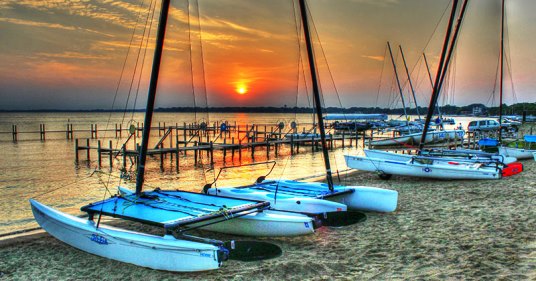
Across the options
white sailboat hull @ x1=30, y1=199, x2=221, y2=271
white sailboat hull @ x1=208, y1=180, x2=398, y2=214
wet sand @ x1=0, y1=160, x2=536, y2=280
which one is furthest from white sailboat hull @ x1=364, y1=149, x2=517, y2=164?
white sailboat hull @ x1=30, y1=199, x2=221, y2=271

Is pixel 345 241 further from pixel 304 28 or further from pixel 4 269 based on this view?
pixel 4 269

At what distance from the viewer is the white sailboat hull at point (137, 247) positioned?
7.49 m

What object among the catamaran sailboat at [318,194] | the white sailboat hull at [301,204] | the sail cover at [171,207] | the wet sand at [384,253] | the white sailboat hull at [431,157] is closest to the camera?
the wet sand at [384,253]

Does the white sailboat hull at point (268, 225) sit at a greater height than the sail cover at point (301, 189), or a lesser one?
lesser

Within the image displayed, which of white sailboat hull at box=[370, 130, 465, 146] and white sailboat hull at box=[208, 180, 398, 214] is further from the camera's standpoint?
white sailboat hull at box=[370, 130, 465, 146]

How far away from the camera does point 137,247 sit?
801 cm

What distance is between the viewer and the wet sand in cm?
730

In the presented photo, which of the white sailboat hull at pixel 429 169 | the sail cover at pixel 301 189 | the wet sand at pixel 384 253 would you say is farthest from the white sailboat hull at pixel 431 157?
the sail cover at pixel 301 189

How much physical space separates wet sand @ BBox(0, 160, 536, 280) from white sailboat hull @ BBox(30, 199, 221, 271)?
0.58ft

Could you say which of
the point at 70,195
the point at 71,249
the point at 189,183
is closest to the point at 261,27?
the point at 189,183

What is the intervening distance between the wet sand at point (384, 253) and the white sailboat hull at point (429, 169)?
4.75 m

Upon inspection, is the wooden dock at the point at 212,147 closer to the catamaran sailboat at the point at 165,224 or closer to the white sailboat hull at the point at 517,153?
the white sailboat hull at the point at 517,153

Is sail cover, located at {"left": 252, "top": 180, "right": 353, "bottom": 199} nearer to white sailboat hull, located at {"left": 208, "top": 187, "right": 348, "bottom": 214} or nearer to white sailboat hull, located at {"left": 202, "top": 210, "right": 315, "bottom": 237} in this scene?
white sailboat hull, located at {"left": 208, "top": 187, "right": 348, "bottom": 214}

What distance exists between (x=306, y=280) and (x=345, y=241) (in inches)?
92.4
